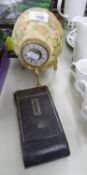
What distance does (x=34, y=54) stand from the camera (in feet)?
1.24

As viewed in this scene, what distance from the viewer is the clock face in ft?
1.21

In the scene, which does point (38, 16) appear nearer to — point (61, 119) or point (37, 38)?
point (37, 38)

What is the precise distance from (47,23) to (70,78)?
0.45 ft

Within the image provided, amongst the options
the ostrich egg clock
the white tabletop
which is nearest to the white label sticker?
the ostrich egg clock

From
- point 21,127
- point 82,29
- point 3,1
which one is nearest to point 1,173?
point 21,127

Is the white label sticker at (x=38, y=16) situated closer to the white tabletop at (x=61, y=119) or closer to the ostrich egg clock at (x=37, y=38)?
the ostrich egg clock at (x=37, y=38)

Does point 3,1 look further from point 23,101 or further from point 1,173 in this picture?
point 1,173

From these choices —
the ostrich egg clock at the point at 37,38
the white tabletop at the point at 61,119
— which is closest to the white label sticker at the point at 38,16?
the ostrich egg clock at the point at 37,38

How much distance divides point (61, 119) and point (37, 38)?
0.15 metres

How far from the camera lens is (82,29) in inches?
15.7

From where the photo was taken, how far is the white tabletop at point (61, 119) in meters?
0.30

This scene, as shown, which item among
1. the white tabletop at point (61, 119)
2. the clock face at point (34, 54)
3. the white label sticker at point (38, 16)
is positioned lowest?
the white tabletop at point (61, 119)

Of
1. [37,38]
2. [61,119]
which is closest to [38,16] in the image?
[37,38]

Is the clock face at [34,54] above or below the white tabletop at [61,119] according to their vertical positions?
above
